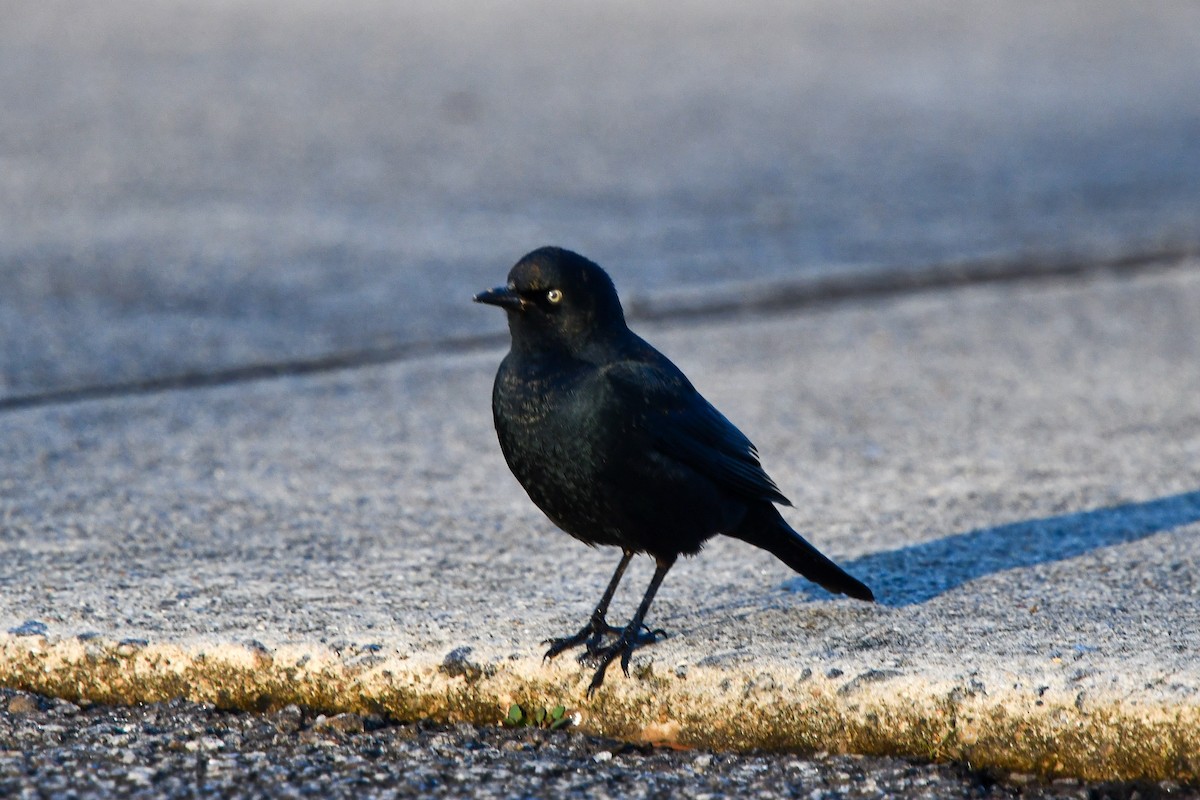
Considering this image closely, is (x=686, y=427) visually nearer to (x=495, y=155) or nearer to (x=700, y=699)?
(x=700, y=699)

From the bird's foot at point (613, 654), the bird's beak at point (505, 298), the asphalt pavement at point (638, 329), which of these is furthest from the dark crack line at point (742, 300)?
the bird's foot at point (613, 654)

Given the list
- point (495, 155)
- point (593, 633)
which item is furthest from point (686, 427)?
point (495, 155)

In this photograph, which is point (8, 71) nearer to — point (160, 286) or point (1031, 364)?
point (160, 286)

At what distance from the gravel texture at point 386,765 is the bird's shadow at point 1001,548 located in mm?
748

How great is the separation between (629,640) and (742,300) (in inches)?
139

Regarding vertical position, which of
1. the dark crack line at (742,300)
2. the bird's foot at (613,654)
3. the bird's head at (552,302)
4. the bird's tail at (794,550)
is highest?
the bird's head at (552,302)

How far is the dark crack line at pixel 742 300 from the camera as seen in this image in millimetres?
5391

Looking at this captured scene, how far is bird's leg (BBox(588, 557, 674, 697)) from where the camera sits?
3179mm

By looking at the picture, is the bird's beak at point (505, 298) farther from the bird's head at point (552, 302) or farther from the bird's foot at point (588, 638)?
the bird's foot at point (588, 638)

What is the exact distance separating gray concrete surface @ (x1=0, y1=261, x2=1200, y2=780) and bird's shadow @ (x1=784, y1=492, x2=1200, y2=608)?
0.01m

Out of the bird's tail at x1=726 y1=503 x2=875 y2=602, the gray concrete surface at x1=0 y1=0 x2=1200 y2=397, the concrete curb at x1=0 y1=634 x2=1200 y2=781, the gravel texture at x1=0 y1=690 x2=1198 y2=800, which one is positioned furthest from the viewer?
the gray concrete surface at x1=0 y1=0 x2=1200 y2=397

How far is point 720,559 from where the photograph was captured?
4051 millimetres

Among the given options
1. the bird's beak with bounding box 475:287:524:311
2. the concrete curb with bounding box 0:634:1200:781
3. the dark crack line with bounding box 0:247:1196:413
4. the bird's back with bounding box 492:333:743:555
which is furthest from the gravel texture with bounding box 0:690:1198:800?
the dark crack line with bounding box 0:247:1196:413

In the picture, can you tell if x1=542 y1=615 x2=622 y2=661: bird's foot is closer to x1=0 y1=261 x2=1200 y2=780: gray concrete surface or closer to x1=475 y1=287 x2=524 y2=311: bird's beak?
x1=0 y1=261 x2=1200 y2=780: gray concrete surface
